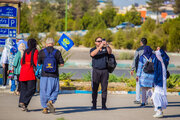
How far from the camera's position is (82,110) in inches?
388

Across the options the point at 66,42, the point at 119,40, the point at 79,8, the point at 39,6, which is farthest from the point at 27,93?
the point at 39,6

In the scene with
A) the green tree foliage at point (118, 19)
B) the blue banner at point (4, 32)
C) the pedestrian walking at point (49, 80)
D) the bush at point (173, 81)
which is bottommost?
the bush at point (173, 81)

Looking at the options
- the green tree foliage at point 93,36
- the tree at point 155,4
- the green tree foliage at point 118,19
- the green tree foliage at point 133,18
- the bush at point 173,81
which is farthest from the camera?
the tree at point 155,4

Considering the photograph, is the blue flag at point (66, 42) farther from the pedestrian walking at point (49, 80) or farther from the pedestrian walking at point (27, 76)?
the pedestrian walking at point (49, 80)

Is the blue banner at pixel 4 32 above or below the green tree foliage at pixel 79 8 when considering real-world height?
below

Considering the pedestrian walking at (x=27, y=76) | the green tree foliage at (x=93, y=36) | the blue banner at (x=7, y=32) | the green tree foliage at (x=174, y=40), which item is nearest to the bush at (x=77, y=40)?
the green tree foliage at (x=93, y=36)

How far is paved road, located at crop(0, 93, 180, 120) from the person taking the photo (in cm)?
873

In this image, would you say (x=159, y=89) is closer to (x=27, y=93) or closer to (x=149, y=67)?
(x=149, y=67)

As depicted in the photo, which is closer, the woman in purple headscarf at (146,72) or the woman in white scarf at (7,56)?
the woman in purple headscarf at (146,72)

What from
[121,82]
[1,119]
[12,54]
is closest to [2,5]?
[12,54]

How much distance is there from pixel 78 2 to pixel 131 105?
97.4 meters

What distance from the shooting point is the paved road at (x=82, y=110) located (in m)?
8.73

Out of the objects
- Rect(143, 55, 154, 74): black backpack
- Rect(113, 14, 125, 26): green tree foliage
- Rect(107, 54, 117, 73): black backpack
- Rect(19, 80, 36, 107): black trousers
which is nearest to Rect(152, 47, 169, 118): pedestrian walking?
Rect(143, 55, 154, 74): black backpack

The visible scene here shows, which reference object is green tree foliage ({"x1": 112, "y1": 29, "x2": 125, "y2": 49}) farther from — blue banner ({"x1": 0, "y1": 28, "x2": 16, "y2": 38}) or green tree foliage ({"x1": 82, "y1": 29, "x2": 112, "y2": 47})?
blue banner ({"x1": 0, "y1": 28, "x2": 16, "y2": 38})
